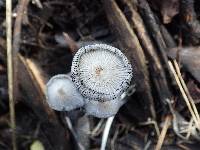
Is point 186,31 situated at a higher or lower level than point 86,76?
lower

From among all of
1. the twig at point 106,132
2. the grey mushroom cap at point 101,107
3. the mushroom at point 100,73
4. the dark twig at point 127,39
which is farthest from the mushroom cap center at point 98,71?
the twig at point 106,132

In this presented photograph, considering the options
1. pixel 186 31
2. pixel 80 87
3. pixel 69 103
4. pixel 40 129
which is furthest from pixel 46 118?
pixel 186 31

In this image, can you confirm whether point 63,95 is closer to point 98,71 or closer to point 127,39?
point 98,71

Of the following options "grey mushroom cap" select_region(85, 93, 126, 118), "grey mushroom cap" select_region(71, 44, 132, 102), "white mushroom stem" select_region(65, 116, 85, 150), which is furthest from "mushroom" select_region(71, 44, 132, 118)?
"white mushroom stem" select_region(65, 116, 85, 150)

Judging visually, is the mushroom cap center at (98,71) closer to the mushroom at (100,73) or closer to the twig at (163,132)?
the mushroom at (100,73)

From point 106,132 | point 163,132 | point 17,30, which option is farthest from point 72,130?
point 17,30

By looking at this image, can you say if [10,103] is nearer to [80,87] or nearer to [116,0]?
[80,87]

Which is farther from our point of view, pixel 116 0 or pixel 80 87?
pixel 116 0

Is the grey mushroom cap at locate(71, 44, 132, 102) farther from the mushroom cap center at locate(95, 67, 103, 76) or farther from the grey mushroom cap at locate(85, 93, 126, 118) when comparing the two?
the grey mushroom cap at locate(85, 93, 126, 118)
